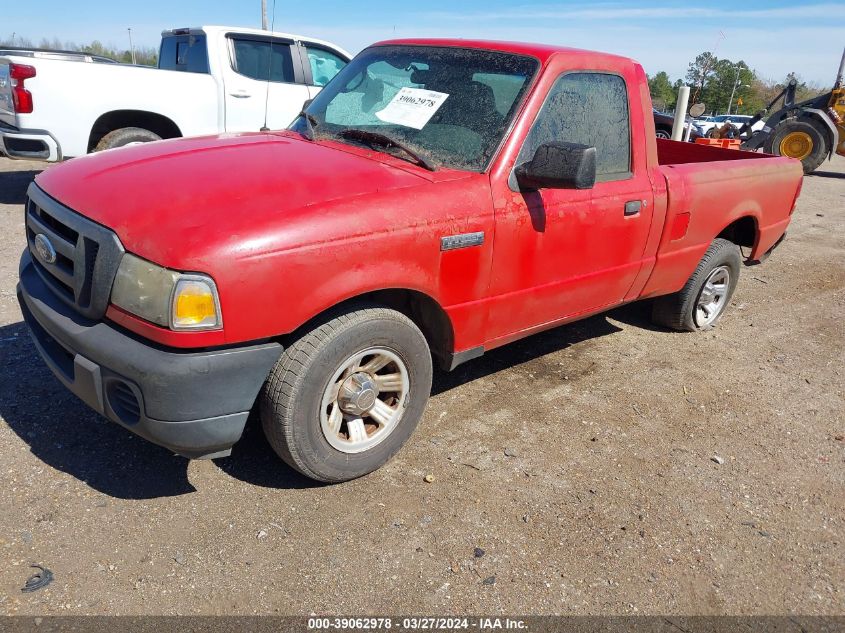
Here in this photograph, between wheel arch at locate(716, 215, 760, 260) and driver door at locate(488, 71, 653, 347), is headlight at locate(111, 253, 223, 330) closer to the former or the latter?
driver door at locate(488, 71, 653, 347)

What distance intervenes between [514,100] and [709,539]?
2252mm

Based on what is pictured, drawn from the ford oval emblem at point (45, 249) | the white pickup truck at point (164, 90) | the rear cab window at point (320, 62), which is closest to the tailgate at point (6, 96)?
the white pickup truck at point (164, 90)

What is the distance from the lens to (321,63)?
877 cm

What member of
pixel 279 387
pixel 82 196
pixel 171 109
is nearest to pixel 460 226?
pixel 279 387

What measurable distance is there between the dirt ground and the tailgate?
3565mm

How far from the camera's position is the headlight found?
2318 mm

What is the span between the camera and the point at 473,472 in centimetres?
321

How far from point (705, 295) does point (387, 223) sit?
11.0ft

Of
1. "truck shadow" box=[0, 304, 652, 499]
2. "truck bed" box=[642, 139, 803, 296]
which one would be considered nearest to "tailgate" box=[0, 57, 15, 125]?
"truck shadow" box=[0, 304, 652, 499]

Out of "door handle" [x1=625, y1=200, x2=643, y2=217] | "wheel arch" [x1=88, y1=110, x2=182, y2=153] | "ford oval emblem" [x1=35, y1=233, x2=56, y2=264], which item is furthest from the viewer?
"wheel arch" [x1=88, y1=110, x2=182, y2=153]

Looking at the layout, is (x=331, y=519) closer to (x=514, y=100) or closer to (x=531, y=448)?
(x=531, y=448)

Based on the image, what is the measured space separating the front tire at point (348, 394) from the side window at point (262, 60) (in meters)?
6.27

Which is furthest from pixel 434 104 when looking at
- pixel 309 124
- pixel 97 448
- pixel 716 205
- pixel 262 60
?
pixel 262 60

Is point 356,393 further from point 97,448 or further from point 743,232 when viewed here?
point 743,232
